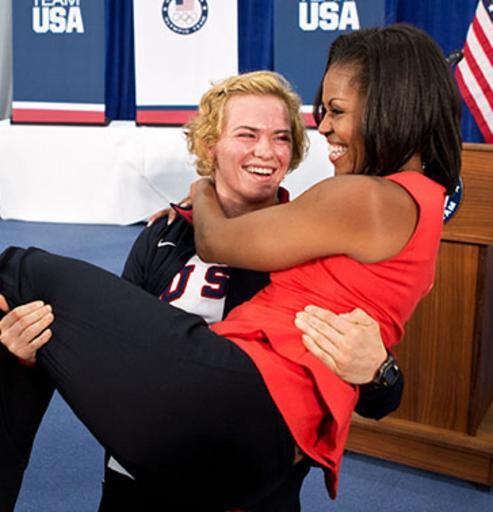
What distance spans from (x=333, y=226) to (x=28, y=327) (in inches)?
18.7

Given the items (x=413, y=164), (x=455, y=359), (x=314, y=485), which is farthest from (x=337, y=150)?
(x=314, y=485)

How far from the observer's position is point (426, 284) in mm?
1275

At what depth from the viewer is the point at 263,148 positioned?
66.7 inches

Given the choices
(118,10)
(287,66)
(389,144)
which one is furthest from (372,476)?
(118,10)

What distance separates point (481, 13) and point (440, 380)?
1.39 m

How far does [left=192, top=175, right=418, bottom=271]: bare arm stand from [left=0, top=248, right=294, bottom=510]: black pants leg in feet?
0.59

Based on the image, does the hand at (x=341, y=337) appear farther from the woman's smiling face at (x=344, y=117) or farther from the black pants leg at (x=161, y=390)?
the woman's smiling face at (x=344, y=117)

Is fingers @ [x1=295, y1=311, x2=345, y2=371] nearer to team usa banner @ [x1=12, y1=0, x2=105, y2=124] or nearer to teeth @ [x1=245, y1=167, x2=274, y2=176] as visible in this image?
teeth @ [x1=245, y1=167, x2=274, y2=176]

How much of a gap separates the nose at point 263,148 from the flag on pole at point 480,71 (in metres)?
1.47

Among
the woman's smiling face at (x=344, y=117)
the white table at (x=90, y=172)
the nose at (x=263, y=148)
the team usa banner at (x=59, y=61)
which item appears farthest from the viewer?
the team usa banner at (x=59, y=61)

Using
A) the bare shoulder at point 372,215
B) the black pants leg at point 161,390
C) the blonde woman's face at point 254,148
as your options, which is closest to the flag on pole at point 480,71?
the blonde woman's face at point 254,148

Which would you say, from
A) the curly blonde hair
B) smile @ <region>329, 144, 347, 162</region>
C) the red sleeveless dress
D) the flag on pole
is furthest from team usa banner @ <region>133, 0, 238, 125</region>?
the red sleeveless dress

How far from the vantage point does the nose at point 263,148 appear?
1.69m

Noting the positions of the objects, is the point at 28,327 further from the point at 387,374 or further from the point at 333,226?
the point at 387,374
